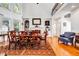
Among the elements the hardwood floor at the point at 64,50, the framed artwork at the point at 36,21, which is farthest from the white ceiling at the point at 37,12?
the hardwood floor at the point at 64,50

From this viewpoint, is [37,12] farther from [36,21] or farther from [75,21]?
[75,21]

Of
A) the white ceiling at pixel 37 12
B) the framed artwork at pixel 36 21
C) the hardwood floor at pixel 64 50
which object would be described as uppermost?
the white ceiling at pixel 37 12

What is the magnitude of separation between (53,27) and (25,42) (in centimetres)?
184

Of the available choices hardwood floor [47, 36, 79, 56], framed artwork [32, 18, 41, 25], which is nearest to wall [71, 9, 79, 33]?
hardwood floor [47, 36, 79, 56]

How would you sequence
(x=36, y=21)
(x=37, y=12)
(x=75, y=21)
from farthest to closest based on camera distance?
(x=75, y=21), (x=36, y=21), (x=37, y=12)

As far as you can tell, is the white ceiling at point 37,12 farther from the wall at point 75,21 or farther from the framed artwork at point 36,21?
the wall at point 75,21

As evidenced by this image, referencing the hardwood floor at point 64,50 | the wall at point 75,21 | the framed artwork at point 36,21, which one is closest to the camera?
the hardwood floor at point 64,50

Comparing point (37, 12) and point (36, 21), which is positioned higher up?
point (37, 12)

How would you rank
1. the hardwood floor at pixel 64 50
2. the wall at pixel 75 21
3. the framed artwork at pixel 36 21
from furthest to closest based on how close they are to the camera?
1. the wall at pixel 75 21
2. the framed artwork at pixel 36 21
3. the hardwood floor at pixel 64 50

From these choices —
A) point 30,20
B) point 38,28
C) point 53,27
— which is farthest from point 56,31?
point 30,20

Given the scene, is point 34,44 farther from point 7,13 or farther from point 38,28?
point 7,13

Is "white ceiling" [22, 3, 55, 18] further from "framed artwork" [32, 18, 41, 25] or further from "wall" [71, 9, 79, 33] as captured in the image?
"wall" [71, 9, 79, 33]

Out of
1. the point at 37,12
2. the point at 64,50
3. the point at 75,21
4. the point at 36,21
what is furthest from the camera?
the point at 75,21

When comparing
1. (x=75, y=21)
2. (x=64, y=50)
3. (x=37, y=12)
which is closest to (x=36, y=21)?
(x=37, y=12)
